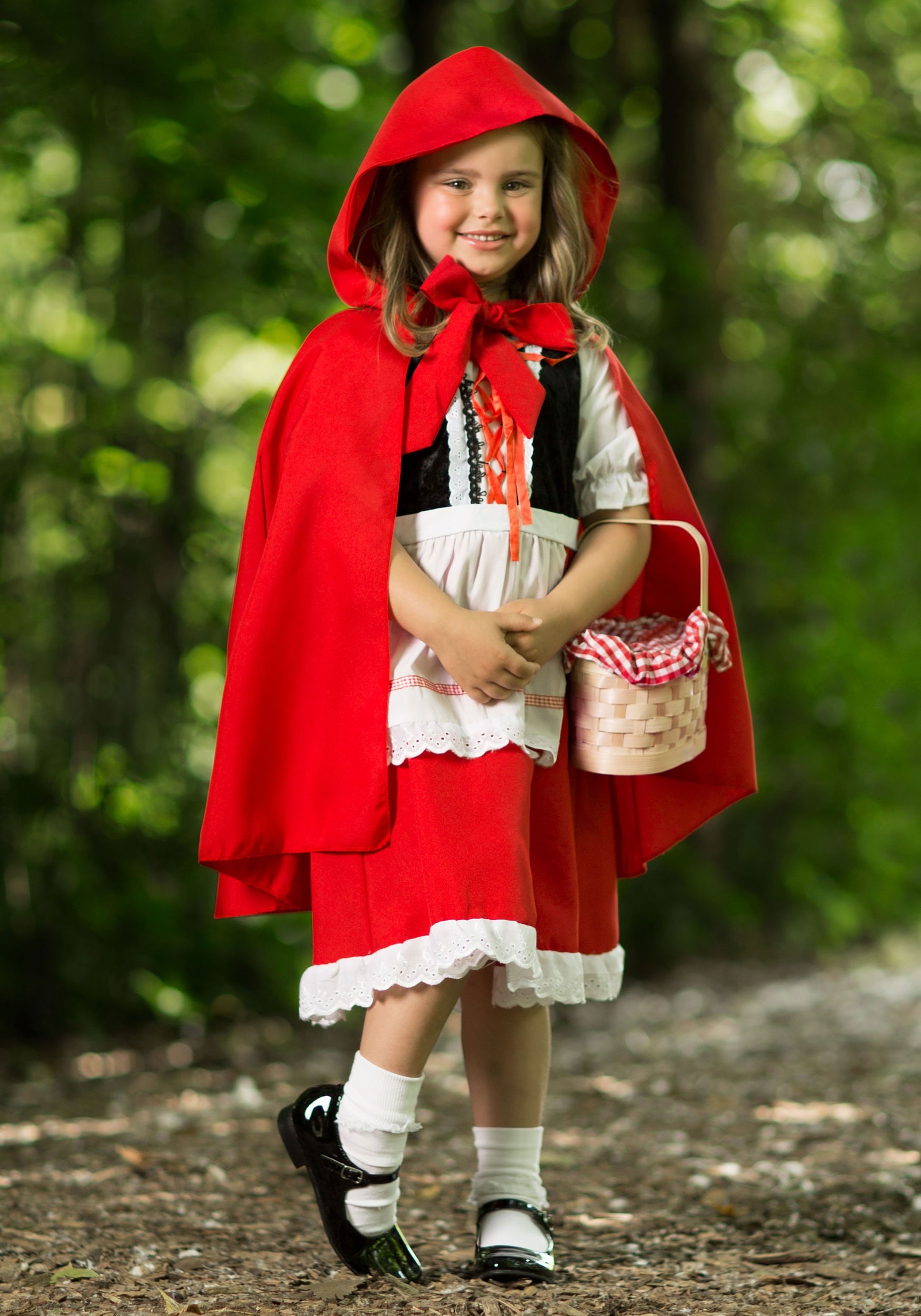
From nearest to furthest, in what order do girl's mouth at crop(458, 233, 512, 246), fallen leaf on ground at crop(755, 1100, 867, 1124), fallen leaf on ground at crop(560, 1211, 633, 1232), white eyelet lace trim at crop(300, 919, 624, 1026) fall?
white eyelet lace trim at crop(300, 919, 624, 1026), girl's mouth at crop(458, 233, 512, 246), fallen leaf on ground at crop(560, 1211, 633, 1232), fallen leaf on ground at crop(755, 1100, 867, 1124)

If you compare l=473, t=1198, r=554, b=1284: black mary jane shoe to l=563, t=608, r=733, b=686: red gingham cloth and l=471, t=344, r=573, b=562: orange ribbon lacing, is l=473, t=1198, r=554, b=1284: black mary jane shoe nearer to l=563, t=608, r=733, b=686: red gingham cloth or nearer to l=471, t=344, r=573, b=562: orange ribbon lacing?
l=563, t=608, r=733, b=686: red gingham cloth

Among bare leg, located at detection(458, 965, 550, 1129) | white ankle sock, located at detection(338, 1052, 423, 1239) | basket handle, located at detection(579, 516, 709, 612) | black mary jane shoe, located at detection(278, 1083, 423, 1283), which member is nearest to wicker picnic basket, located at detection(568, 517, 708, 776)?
basket handle, located at detection(579, 516, 709, 612)

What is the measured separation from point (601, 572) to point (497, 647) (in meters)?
0.28

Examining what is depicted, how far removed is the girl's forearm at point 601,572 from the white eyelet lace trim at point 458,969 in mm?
460

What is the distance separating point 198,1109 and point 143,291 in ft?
8.60

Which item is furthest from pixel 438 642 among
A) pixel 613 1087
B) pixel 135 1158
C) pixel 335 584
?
pixel 613 1087

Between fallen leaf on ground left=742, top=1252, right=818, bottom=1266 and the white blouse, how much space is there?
3.16 ft

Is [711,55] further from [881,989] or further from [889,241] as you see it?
[881,989]

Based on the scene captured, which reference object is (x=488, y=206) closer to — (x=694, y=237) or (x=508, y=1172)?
(x=508, y=1172)

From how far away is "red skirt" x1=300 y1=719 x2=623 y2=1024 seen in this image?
6.18 feet

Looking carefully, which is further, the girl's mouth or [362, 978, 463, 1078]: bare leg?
the girl's mouth

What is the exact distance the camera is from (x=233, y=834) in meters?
2.01

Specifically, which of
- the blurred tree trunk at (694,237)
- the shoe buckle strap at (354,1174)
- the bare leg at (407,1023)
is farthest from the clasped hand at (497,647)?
the blurred tree trunk at (694,237)

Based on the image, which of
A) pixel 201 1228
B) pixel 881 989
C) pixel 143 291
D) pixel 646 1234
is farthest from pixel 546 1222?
pixel 881 989
